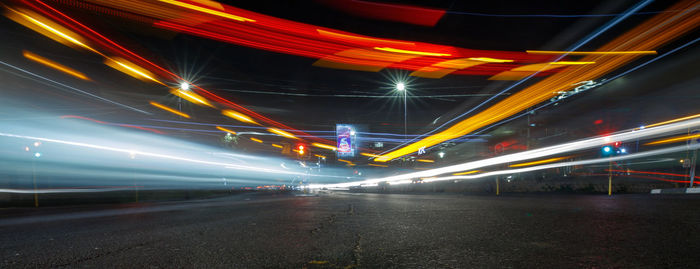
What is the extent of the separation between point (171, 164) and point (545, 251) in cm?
1943

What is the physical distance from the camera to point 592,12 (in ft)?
36.2

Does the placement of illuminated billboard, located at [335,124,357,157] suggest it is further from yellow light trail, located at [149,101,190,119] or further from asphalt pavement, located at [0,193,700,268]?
asphalt pavement, located at [0,193,700,268]

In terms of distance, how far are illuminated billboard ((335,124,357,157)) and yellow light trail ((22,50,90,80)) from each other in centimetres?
1884

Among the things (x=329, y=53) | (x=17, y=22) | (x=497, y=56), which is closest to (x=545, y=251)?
(x=329, y=53)

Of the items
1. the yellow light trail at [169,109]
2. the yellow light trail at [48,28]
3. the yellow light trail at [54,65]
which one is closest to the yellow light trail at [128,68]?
the yellow light trail at [48,28]

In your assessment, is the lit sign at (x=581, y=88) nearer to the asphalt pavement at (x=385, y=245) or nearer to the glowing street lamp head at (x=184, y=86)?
the asphalt pavement at (x=385, y=245)

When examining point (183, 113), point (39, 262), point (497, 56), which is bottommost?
point (39, 262)

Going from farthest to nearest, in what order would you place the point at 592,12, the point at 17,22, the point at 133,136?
1. the point at 133,136
2. the point at 592,12
3. the point at 17,22

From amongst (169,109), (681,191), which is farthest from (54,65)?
(681,191)

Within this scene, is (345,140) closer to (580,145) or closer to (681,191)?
(580,145)

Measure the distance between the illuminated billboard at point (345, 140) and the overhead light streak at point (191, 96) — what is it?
38.4ft

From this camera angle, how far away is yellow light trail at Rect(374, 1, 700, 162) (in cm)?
1011

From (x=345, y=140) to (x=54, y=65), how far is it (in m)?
20.6

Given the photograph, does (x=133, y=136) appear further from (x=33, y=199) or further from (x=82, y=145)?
(x=33, y=199)
